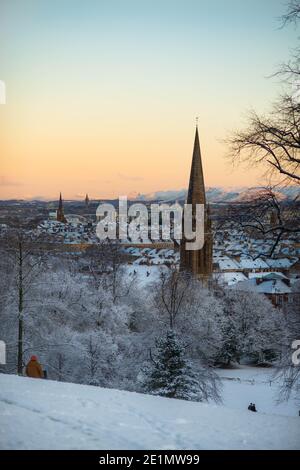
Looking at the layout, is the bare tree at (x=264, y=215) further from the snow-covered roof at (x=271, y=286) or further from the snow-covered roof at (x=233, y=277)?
the snow-covered roof at (x=233, y=277)

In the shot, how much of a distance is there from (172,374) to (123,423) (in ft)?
28.1

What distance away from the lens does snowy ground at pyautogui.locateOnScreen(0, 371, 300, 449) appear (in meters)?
5.98

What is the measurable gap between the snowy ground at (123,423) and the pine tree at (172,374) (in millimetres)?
6238

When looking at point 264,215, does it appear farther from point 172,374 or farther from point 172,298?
point 172,298

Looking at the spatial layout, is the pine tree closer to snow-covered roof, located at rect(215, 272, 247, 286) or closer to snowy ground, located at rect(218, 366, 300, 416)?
snowy ground, located at rect(218, 366, 300, 416)

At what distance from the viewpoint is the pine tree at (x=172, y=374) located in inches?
578

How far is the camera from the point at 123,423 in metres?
6.69

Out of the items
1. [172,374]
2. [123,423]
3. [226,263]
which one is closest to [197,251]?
[226,263]
